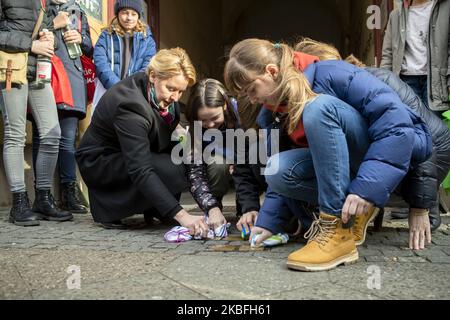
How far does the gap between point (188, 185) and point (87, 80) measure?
1.54 meters

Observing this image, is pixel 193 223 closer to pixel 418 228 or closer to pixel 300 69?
pixel 300 69

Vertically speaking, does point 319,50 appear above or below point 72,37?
below

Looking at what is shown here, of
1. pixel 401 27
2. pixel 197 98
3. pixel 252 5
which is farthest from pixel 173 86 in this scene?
pixel 252 5

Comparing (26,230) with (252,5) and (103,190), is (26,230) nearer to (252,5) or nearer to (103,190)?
(103,190)

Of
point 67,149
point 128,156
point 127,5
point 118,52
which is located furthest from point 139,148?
point 127,5

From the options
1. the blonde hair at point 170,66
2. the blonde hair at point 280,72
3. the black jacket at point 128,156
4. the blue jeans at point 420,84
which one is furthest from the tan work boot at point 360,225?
the blue jeans at point 420,84

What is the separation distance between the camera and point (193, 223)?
2.29 meters

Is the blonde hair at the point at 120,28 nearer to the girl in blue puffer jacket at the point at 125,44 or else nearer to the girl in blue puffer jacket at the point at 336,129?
the girl in blue puffer jacket at the point at 125,44

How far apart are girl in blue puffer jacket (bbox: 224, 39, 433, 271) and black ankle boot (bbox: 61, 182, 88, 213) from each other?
1930 millimetres

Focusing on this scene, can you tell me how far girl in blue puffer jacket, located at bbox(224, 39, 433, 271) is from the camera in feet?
5.69

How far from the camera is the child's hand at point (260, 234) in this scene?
7.02 ft

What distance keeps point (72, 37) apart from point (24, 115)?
0.77 metres
